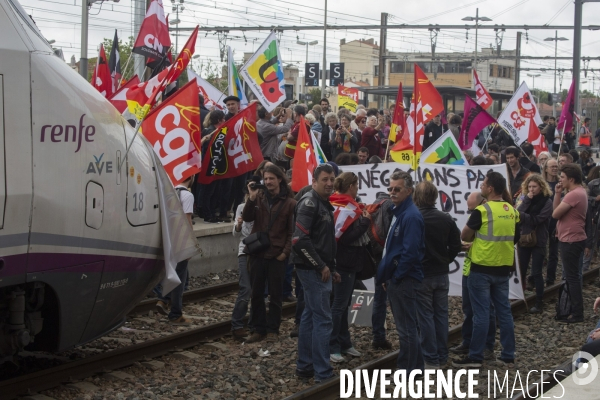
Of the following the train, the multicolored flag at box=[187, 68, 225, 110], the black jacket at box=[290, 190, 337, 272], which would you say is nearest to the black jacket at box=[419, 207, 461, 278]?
the black jacket at box=[290, 190, 337, 272]

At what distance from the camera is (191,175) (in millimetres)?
9555

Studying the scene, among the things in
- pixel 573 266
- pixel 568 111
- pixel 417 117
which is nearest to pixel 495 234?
pixel 573 266

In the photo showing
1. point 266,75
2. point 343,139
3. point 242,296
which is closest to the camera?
point 242,296

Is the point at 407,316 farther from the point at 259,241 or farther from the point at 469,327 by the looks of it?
the point at 259,241

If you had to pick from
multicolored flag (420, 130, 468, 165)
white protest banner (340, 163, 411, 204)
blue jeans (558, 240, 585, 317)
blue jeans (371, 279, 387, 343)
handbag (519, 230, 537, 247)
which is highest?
multicolored flag (420, 130, 468, 165)

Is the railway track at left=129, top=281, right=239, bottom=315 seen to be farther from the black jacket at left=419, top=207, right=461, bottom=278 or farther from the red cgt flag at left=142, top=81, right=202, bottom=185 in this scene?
the black jacket at left=419, top=207, right=461, bottom=278

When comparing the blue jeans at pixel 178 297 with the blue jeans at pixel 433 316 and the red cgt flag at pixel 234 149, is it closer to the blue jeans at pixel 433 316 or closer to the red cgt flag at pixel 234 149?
the red cgt flag at pixel 234 149

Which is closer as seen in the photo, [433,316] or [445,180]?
[433,316]

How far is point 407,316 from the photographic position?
7.61 metres

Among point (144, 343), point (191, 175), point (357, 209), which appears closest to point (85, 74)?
point (191, 175)

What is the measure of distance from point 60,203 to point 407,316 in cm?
333

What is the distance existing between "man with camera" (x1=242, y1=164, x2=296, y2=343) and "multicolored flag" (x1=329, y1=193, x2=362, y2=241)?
1.03m

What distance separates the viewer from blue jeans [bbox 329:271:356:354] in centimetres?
813

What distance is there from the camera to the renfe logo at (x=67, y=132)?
6.34 meters
